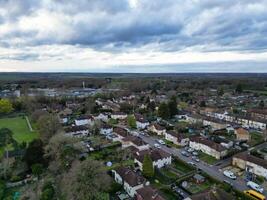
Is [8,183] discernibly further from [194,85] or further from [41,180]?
[194,85]

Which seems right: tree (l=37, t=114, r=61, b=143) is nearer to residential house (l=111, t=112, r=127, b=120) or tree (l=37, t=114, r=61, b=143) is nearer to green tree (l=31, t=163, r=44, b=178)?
green tree (l=31, t=163, r=44, b=178)

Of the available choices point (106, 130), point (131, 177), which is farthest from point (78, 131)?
point (131, 177)

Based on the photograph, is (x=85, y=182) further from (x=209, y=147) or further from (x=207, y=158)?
(x=209, y=147)

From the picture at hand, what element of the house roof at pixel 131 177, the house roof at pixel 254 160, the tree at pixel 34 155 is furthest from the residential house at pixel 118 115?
the house roof at pixel 254 160

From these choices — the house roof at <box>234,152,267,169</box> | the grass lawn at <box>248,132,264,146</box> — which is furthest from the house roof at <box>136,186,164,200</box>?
the grass lawn at <box>248,132,264,146</box>

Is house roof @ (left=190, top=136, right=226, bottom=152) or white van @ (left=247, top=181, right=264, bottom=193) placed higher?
house roof @ (left=190, top=136, right=226, bottom=152)
